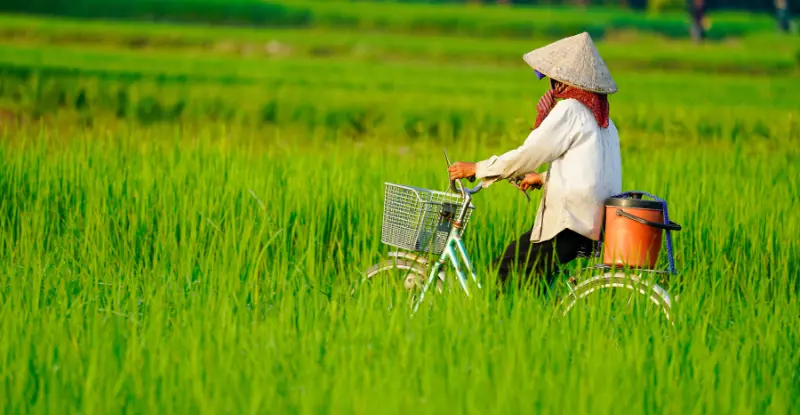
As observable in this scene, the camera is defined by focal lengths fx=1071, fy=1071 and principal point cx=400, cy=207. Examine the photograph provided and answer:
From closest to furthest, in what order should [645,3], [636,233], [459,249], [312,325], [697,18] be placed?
[636,233] < [312,325] < [459,249] < [697,18] < [645,3]

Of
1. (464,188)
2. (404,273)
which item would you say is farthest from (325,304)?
(464,188)

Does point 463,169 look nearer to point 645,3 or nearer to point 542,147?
point 542,147

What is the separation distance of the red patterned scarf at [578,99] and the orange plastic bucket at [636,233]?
0.28 meters

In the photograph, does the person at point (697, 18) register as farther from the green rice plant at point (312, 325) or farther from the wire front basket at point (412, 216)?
the wire front basket at point (412, 216)

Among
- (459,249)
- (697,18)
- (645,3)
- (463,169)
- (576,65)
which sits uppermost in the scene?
(645,3)

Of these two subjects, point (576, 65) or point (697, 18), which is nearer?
point (576, 65)

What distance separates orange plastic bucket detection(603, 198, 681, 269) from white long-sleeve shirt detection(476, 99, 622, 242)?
11 cm

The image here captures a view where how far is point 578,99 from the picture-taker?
3.26 m

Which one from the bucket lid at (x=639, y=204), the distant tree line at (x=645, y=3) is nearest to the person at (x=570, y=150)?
the bucket lid at (x=639, y=204)

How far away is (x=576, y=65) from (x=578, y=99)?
0.11 m

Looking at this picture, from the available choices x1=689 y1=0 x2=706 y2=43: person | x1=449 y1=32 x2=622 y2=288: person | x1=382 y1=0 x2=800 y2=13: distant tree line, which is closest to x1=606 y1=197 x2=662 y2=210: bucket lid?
x1=449 y1=32 x2=622 y2=288: person

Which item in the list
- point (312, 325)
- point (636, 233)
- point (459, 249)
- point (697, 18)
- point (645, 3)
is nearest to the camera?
point (636, 233)

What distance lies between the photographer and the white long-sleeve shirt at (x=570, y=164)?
10.6 feet

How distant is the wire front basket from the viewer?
316cm
